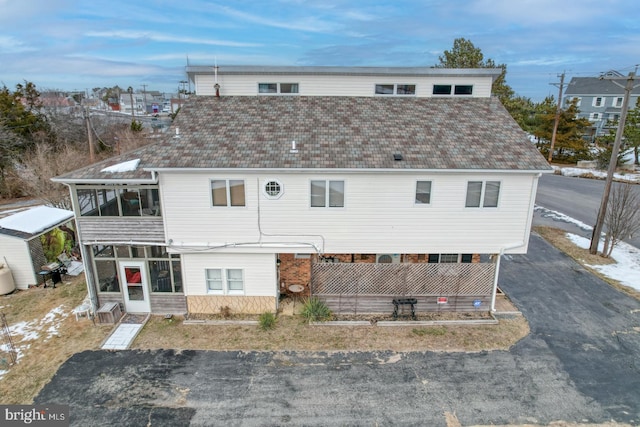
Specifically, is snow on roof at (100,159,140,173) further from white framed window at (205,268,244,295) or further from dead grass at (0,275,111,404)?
dead grass at (0,275,111,404)

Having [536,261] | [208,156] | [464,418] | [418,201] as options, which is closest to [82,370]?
[208,156]

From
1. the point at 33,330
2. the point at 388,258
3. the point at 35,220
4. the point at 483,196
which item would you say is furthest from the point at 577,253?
the point at 35,220

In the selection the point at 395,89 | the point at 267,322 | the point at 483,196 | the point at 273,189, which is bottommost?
the point at 267,322

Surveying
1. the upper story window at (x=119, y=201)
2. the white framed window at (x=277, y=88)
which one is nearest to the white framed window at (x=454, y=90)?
the white framed window at (x=277, y=88)

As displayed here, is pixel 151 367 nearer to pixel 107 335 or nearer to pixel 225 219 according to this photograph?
pixel 107 335

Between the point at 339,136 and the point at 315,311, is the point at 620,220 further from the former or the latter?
the point at 315,311
